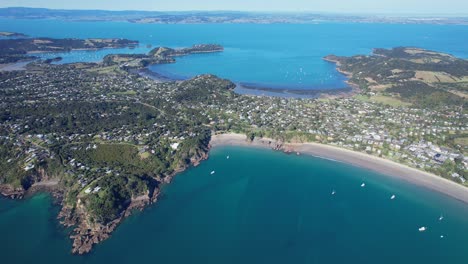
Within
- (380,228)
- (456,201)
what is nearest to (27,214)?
(380,228)

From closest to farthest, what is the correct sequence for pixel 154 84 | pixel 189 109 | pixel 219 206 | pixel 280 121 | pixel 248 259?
pixel 248 259
pixel 219 206
pixel 280 121
pixel 189 109
pixel 154 84

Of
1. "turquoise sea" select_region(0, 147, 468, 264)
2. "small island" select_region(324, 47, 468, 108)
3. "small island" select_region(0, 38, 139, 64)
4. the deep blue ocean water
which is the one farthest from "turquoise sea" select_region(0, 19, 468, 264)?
"small island" select_region(0, 38, 139, 64)

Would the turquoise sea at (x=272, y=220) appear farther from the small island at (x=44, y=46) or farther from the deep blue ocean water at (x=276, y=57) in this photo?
the small island at (x=44, y=46)

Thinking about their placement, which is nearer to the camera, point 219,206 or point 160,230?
point 160,230

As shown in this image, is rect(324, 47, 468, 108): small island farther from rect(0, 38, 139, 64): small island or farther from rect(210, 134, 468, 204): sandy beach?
rect(0, 38, 139, 64): small island

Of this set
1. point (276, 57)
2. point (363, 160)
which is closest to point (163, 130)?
point (363, 160)

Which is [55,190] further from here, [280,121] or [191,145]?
[280,121]
